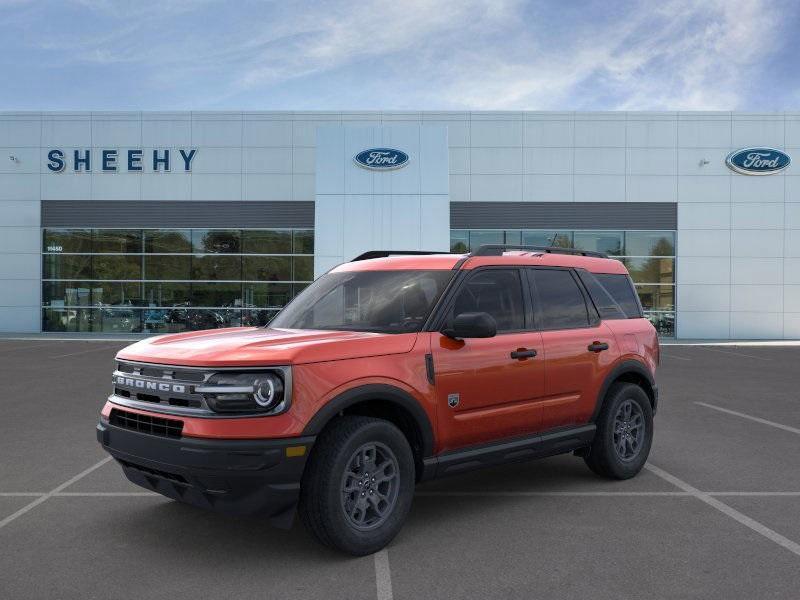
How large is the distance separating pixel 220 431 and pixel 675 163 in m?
27.7

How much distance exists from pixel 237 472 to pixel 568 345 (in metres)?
2.85

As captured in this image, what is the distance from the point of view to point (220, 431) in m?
3.73

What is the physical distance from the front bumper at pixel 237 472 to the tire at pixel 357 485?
0.13 m

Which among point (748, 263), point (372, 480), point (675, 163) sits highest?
point (675, 163)

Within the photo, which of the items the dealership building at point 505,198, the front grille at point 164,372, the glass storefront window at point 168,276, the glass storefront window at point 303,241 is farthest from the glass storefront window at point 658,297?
the front grille at point 164,372

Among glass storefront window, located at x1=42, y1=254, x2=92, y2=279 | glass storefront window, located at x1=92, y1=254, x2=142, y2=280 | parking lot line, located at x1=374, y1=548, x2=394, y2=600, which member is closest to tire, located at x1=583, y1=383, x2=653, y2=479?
parking lot line, located at x1=374, y1=548, x2=394, y2=600

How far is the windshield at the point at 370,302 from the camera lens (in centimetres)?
470

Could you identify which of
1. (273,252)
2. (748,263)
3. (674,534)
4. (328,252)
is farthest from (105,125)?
(674,534)

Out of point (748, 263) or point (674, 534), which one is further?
point (748, 263)

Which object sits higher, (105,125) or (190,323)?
(105,125)

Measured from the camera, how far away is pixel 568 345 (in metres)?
5.38

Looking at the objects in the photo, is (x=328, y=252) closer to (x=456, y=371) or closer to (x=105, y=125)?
(x=105, y=125)

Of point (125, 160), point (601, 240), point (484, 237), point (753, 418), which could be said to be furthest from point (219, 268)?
point (753, 418)

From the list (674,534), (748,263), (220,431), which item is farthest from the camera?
(748,263)
